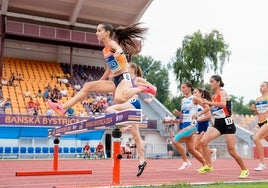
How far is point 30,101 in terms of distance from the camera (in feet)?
78.5

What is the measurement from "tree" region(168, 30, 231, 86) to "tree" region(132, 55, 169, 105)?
3127 centimetres

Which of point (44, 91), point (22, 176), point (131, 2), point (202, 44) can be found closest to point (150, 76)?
point (202, 44)

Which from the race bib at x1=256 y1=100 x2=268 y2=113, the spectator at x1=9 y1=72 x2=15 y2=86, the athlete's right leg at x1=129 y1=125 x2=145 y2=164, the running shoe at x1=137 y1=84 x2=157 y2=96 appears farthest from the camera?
the spectator at x1=9 y1=72 x2=15 y2=86

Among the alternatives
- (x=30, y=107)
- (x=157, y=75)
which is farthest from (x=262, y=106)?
(x=157, y=75)

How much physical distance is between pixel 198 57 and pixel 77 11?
55.4ft

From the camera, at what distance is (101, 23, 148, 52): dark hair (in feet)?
23.1

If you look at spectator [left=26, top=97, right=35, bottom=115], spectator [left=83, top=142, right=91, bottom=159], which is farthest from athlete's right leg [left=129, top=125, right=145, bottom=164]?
spectator [left=26, top=97, right=35, bottom=115]

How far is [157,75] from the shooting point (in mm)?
79500

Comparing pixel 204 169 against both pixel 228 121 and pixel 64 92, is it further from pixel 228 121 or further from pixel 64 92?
pixel 64 92

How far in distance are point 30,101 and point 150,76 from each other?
56.2 m

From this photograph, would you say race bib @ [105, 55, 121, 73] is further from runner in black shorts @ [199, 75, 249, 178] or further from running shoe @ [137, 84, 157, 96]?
runner in black shorts @ [199, 75, 249, 178]

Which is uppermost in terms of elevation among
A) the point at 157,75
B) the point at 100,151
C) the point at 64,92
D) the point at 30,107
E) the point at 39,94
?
the point at 157,75

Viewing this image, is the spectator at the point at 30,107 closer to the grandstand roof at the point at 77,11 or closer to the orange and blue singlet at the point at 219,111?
the grandstand roof at the point at 77,11

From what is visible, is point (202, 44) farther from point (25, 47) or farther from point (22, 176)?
point (22, 176)
